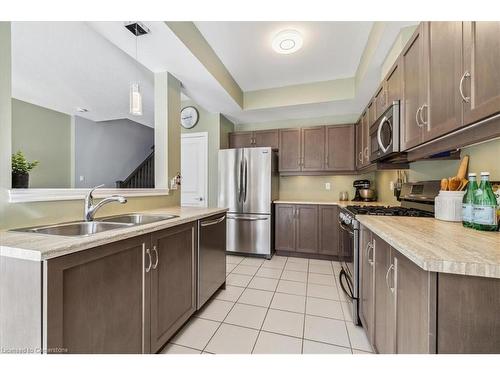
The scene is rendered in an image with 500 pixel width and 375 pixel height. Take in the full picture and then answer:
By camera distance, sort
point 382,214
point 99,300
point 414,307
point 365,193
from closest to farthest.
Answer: point 414,307 < point 99,300 < point 382,214 < point 365,193

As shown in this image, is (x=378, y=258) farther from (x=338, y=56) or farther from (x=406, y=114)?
(x=338, y=56)

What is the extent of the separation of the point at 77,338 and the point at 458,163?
2452mm

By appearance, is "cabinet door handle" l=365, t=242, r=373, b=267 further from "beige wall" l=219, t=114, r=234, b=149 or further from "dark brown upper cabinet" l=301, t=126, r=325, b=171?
"beige wall" l=219, t=114, r=234, b=149

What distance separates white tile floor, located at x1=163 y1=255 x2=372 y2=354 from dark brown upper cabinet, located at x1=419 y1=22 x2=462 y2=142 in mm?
1481

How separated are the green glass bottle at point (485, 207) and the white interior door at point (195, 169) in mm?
3281

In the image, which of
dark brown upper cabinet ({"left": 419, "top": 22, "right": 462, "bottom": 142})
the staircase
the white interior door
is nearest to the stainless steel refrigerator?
the white interior door

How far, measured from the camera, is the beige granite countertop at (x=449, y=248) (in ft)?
2.11

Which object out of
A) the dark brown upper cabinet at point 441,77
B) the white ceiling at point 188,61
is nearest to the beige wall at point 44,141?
the white ceiling at point 188,61

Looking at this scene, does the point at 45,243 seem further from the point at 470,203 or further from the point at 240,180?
the point at 240,180

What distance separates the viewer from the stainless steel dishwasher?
1.79 meters

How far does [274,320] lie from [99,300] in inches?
51.9

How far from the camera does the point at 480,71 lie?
2.98 feet

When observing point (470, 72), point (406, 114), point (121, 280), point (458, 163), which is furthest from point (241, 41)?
point (121, 280)

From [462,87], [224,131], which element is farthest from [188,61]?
[462,87]
